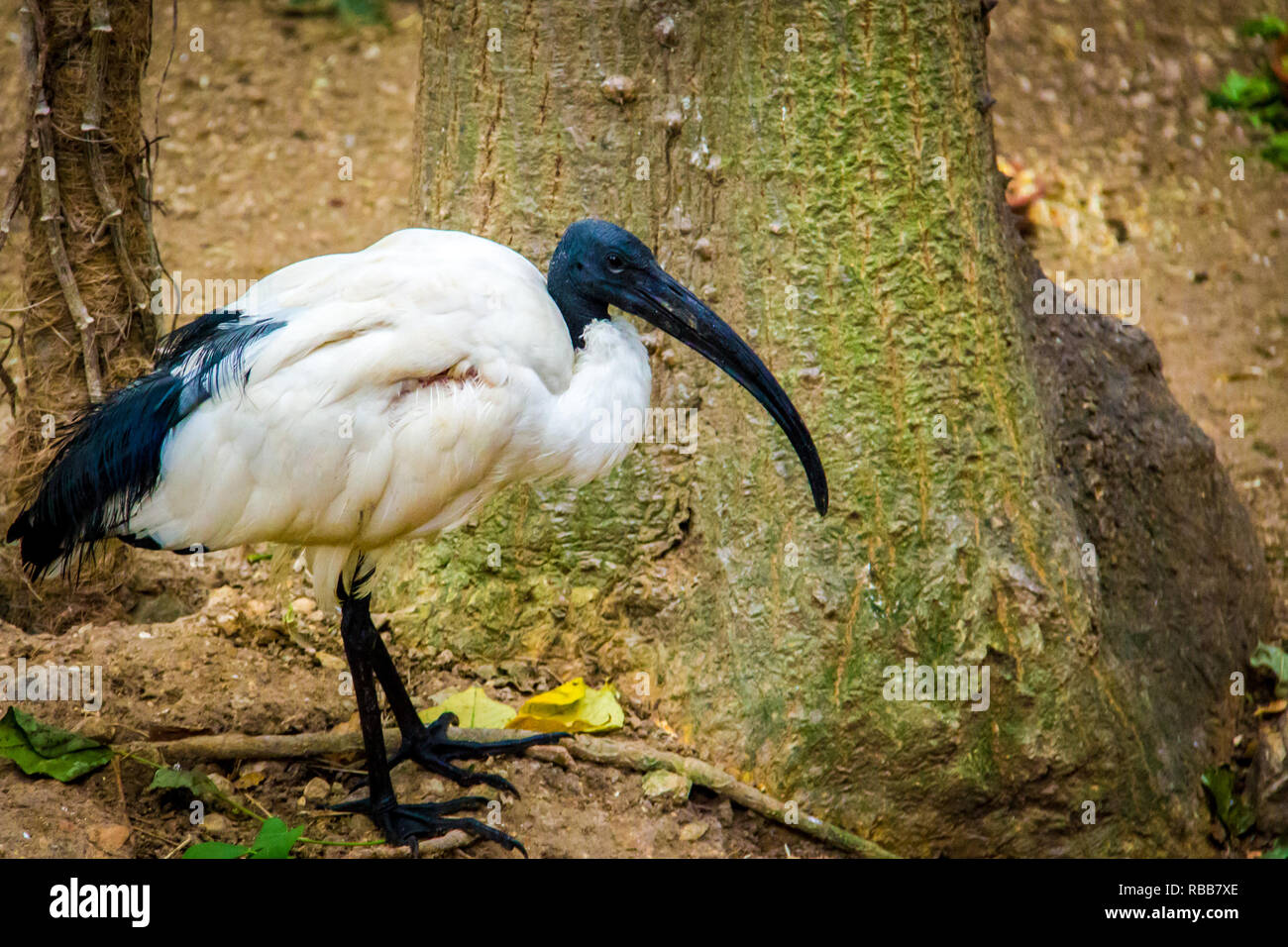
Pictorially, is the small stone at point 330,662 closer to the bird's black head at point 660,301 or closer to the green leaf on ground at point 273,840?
the green leaf on ground at point 273,840

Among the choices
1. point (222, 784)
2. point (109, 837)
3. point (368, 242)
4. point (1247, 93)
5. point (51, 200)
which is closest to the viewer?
point (109, 837)

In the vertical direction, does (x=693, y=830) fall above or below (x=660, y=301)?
below

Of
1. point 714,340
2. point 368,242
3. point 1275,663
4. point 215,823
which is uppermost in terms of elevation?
point 368,242

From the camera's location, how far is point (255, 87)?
8508 mm

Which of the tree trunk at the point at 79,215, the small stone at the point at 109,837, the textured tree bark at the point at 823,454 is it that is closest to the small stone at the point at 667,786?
the textured tree bark at the point at 823,454

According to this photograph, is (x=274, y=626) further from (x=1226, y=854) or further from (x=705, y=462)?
(x=1226, y=854)

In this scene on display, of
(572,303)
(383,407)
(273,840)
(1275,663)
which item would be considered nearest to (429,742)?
(273,840)

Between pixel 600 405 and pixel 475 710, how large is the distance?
1.27 metres

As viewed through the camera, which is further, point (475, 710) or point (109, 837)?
point (475, 710)

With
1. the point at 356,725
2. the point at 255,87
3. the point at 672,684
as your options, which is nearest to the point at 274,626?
the point at 356,725

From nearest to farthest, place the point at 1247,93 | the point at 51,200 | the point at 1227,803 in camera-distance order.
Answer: the point at 51,200
the point at 1227,803
the point at 1247,93

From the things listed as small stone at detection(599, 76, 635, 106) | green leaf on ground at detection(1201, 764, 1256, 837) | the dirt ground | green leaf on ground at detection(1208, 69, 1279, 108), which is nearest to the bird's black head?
small stone at detection(599, 76, 635, 106)

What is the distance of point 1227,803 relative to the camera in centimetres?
454

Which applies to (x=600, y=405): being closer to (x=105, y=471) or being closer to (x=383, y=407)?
(x=383, y=407)
